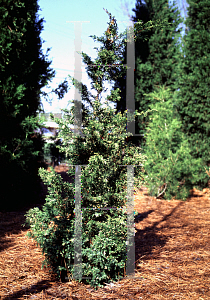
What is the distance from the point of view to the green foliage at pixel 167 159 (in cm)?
689

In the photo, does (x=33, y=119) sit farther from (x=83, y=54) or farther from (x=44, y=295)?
(x=44, y=295)

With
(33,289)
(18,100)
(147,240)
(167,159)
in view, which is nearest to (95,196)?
(33,289)

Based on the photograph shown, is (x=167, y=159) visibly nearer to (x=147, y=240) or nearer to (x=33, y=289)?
(x=147, y=240)

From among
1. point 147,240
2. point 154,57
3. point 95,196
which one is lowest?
point 147,240

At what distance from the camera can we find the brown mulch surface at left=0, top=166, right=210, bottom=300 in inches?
97.0

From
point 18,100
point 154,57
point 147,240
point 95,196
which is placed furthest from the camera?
point 154,57

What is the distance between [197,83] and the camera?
815cm

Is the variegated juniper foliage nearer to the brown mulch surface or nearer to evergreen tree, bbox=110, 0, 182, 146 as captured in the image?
the brown mulch surface

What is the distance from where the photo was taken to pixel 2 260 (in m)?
3.18

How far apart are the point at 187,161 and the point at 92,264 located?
204 inches

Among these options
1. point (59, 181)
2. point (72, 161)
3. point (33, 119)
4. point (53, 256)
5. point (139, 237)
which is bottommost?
point (139, 237)

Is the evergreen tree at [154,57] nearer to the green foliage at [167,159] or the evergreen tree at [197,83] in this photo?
the evergreen tree at [197,83]

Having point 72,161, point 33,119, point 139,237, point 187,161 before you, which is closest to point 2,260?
point 72,161

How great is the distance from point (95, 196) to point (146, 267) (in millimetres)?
1132
